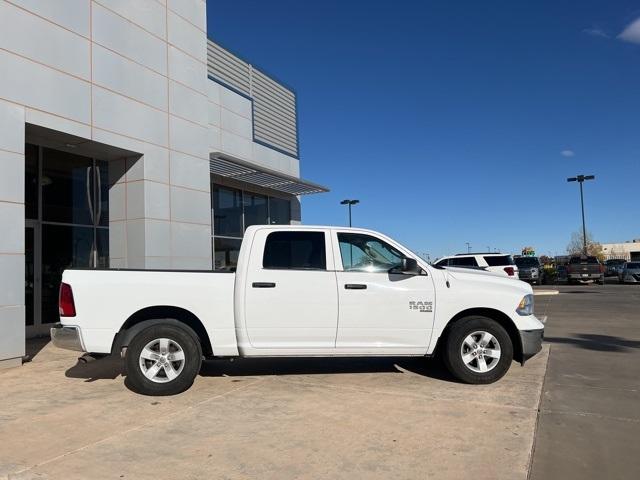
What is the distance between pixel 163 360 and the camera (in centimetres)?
611

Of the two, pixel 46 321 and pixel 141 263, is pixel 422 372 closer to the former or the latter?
pixel 141 263

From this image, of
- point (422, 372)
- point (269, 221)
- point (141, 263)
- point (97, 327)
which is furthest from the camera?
point (269, 221)

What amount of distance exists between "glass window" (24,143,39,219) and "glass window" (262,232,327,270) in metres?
6.76

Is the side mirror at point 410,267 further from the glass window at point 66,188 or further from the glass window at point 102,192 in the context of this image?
the glass window at point 102,192

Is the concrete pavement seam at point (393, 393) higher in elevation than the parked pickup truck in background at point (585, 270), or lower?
lower

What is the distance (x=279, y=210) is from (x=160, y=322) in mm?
13291

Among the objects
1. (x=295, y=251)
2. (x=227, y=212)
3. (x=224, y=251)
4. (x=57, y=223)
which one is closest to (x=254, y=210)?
(x=227, y=212)

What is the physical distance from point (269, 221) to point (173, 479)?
15.0m

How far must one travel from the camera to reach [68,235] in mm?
11562

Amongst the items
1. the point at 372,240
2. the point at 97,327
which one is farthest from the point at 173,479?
the point at 372,240

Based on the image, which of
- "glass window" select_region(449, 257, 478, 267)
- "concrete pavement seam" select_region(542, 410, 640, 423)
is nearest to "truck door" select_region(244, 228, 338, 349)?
"concrete pavement seam" select_region(542, 410, 640, 423)

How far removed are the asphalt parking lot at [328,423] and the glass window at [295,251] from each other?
1.47m

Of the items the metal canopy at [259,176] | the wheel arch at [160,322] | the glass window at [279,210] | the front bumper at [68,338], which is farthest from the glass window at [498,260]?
the front bumper at [68,338]

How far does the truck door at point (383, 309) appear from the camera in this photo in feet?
20.5
